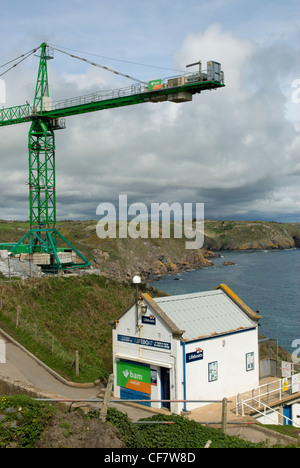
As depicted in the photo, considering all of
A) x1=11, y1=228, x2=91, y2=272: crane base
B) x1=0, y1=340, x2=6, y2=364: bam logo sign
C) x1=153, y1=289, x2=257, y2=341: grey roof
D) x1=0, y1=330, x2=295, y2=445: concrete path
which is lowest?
x1=0, y1=330, x2=295, y2=445: concrete path

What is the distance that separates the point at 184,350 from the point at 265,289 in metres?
68.0

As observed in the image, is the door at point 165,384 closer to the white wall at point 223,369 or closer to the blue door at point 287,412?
the white wall at point 223,369

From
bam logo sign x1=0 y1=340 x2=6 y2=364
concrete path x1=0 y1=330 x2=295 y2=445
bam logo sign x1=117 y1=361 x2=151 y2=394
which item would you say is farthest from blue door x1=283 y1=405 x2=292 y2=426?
bam logo sign x1=0 y1=340 x2=6 y2=364

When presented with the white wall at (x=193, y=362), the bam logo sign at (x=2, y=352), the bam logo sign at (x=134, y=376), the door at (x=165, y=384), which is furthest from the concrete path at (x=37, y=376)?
the white wall at (x=193, y=362)

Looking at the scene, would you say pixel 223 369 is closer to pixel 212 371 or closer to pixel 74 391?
pixel 212 371

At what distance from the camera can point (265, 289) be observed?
82750mm

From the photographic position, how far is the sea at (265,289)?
51750 mm

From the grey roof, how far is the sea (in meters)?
21.1

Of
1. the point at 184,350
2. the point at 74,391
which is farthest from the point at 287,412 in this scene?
the point at 74,391

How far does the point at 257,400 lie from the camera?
18.8 meters

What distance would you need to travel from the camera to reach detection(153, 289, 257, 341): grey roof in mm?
18656

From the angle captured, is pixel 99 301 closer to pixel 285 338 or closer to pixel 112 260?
pixel 285 338

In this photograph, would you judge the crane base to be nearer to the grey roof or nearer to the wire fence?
the wire fence
